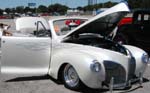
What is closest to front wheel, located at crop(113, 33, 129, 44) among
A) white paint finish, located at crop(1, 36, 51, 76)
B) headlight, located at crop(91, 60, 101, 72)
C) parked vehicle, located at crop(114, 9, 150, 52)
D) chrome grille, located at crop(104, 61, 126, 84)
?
parked vehicle, located at crop(114, 9, 150, 52)

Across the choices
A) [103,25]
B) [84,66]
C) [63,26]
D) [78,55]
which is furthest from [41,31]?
[84,66]

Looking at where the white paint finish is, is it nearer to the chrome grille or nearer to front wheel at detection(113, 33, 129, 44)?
the chrome grille

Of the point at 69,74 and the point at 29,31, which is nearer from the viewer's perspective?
the point at 69,74

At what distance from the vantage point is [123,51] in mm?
7449

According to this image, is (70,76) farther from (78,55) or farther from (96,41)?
(96,41)

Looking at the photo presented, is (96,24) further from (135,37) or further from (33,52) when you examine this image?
(135,37)

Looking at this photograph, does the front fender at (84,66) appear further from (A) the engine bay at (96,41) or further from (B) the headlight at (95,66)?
(A) the engine bay at (96,41)

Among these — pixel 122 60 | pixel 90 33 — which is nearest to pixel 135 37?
pixel 90 33

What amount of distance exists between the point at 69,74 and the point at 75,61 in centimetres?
49

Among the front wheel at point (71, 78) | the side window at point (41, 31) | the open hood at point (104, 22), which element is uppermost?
the open hood at point (104, 22)

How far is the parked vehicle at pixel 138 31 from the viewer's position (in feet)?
42.2

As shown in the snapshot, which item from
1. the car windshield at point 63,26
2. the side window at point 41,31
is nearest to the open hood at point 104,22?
the car windshield at point 63,26

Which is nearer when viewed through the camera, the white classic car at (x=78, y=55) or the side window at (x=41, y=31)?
the white classic car at (x=78, y=55)

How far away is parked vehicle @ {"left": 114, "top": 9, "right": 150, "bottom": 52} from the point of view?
42.2ft
